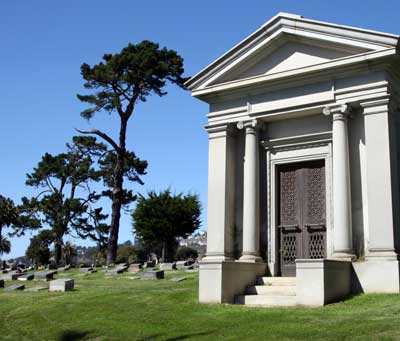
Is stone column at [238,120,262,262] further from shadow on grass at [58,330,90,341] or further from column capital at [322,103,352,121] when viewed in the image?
shadow on grass at [58,330,90,341]

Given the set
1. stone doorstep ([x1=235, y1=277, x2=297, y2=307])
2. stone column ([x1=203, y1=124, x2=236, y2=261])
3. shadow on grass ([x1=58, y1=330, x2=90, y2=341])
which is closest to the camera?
shadow on grass ([x1=58, y1=330, x2=90, y2=341])

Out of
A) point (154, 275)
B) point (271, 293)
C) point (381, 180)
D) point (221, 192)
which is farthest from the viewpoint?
point (154, 275)

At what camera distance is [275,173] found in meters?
15.7

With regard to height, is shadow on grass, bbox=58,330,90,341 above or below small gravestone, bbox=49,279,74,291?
below

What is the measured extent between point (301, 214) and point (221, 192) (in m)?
2.31

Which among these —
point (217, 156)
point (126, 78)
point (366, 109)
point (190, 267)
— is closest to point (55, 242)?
point (126, 78)

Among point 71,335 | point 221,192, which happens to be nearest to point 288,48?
point 221,192

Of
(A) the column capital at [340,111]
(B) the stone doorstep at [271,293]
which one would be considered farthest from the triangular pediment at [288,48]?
(B) the stone doorstep at [271,293]

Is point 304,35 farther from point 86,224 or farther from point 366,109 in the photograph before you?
point 86,224

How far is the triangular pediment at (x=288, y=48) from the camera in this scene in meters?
13.8

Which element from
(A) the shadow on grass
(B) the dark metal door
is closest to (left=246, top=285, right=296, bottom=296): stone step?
(B) the dark metal door

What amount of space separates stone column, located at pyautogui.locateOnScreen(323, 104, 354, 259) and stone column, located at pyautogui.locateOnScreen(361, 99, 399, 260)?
47 cm

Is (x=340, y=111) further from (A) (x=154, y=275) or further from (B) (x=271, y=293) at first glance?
(A) (x=154, y=275)

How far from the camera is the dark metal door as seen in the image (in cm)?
1482
